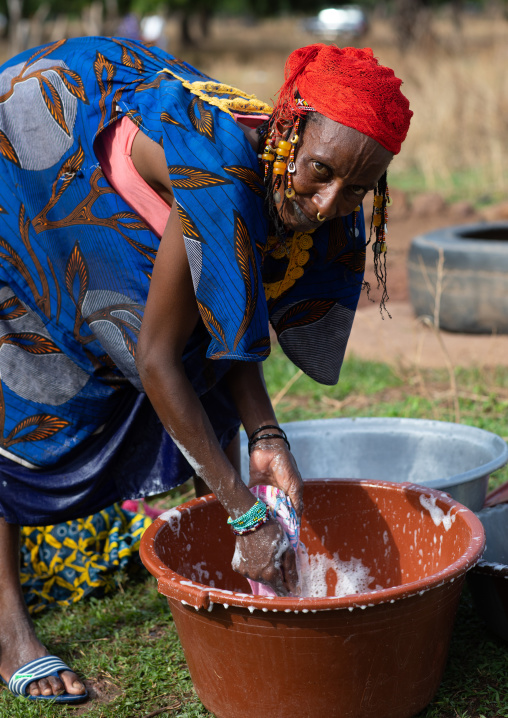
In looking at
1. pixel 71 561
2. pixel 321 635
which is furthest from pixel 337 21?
pixel 321 635

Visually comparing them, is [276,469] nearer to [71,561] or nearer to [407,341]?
[71,561]

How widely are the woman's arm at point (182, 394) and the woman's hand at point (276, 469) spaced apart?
188 mm

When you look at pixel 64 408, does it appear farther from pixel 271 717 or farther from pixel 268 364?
pixel 268 364

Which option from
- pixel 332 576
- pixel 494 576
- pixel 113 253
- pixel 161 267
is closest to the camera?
pixel 161 267

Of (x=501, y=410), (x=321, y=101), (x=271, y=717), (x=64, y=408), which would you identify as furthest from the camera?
(x=501, y=410)

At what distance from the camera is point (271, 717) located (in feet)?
6.12

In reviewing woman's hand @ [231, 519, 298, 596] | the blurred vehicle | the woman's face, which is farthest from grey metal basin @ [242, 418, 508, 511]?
the blurred vehicle

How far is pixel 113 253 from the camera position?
1998 millimetres

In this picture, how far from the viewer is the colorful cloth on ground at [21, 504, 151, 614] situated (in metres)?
2.67

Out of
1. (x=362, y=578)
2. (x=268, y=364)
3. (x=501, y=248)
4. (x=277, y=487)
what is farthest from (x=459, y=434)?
(x=501, y=248)

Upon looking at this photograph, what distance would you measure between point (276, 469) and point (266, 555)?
27 cm

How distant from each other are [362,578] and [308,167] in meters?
1.27

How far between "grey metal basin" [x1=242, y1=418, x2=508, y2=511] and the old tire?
1.98m

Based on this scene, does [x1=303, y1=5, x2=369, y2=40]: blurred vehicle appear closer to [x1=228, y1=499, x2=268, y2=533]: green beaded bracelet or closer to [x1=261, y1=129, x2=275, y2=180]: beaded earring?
[x1=261, y1=129, x2=275, y2=180]: beaded earring
